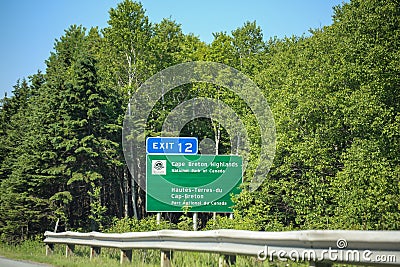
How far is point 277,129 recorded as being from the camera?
36.3 m

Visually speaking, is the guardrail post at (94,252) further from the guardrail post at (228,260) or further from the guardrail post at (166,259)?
the guardrail post at (228,260)

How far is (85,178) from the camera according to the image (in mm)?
39562

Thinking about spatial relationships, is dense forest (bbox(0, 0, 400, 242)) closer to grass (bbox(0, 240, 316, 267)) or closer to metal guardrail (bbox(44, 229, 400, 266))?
grass (bbox(0, 240, 316, 267))

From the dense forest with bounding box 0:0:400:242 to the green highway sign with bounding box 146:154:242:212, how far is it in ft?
4.82

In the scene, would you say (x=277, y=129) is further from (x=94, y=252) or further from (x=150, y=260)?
(x=150, y=260)

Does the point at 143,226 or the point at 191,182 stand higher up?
the point at 191,182

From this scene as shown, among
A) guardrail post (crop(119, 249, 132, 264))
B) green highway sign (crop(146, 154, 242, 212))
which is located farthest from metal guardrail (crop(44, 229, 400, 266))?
green highway sign (crop(146, 154, 242, 212))

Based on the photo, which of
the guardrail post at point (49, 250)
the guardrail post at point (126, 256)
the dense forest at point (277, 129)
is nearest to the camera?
the guardrail post at point (126, 256)

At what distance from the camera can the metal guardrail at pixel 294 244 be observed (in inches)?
238

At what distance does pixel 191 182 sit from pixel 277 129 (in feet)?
50.9

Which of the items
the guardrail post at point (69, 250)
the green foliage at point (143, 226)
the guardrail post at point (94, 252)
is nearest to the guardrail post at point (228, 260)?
the guardrail post at point (94, 252)

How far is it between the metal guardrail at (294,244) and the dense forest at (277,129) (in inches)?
408

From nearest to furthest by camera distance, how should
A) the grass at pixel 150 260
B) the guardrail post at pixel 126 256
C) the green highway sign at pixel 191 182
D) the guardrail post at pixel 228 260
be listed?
1. the guardrail post at pixel 228 260
2. the grass at pixel 150 260
3. the guardrail post at pixel 126 256
4. the green highway sign at pixel 191 182

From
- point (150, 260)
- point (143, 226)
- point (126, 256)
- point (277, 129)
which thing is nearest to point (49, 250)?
point (143, 226)
